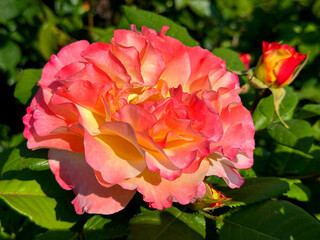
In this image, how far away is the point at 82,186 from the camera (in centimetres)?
62

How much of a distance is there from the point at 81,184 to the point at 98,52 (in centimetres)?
24

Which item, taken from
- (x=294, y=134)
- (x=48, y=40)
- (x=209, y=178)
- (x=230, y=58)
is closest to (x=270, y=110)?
(x=294, y=134)

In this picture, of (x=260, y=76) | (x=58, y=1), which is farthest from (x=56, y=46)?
(x=260, y=76)

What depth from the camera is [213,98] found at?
0.65 meters

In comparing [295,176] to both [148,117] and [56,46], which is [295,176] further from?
[56,46]

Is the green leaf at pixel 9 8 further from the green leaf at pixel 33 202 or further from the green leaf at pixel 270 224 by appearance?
the green leaf at pixel 270 224

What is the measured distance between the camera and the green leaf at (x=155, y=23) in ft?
3.52

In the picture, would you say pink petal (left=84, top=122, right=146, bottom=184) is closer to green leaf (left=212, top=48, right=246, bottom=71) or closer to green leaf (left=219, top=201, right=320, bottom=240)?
green leaf (left=219, top=201, right=320, bottom=240)

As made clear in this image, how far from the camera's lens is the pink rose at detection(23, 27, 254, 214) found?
59cm

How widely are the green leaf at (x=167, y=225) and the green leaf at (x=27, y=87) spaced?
45 centimetres

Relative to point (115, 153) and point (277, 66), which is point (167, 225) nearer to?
point (115, 153)

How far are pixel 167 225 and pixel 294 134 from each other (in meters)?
0.50

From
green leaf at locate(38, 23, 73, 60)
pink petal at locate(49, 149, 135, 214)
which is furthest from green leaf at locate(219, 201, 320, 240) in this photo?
green leaf at locate(38, 23, 73, 60)

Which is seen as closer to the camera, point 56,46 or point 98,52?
point 98,52
